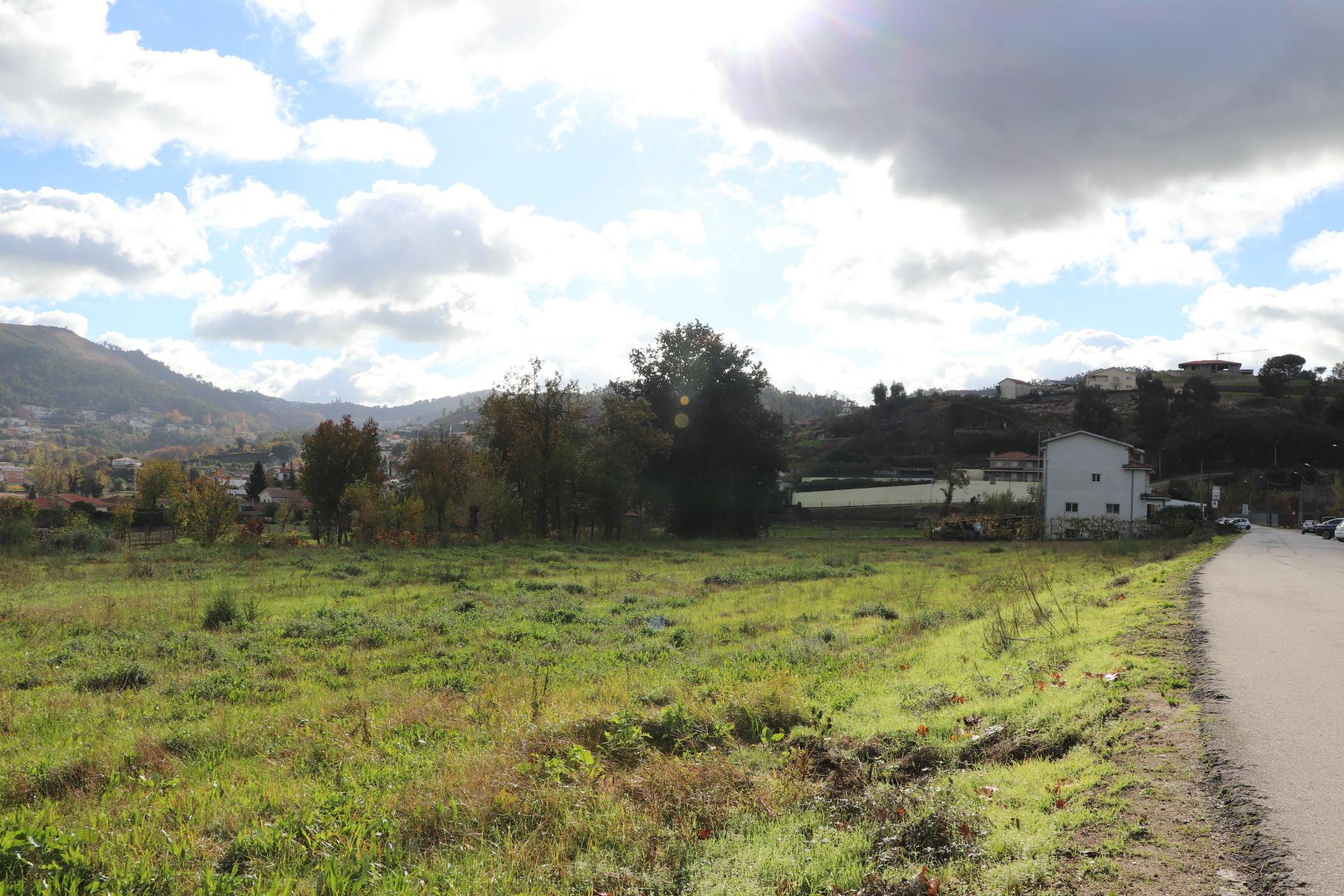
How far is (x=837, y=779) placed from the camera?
689 cm

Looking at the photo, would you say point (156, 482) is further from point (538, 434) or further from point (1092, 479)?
point (1092, 479)

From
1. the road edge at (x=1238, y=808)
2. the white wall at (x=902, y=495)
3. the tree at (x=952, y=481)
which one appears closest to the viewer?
the road edge at (x=1238, y=808)

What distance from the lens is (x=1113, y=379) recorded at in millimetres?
174250

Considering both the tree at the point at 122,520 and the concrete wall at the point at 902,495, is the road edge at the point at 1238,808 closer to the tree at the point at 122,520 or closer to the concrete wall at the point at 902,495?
the tree at the point at 122,520

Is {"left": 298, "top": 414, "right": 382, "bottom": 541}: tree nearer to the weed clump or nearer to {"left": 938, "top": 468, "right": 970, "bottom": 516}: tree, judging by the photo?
{"left": 938, "top": 468, "right": 970, "bottom": 516}: tree

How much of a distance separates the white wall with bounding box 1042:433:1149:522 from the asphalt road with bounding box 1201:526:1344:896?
172 ft

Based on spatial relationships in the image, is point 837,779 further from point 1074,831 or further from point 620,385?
point 620,385

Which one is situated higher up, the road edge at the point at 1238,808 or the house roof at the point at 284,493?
the road edge at the point at 1238,808

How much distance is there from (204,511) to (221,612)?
148ft

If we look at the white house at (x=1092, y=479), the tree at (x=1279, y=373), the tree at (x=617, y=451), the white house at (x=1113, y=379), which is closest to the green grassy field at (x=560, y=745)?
the tree at (x=617, y=451)

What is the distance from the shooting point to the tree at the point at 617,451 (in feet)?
153

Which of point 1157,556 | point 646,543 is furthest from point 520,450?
point 1157,556

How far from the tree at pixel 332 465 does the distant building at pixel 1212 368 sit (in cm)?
19598

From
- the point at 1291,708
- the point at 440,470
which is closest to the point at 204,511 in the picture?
the point at 440,470
